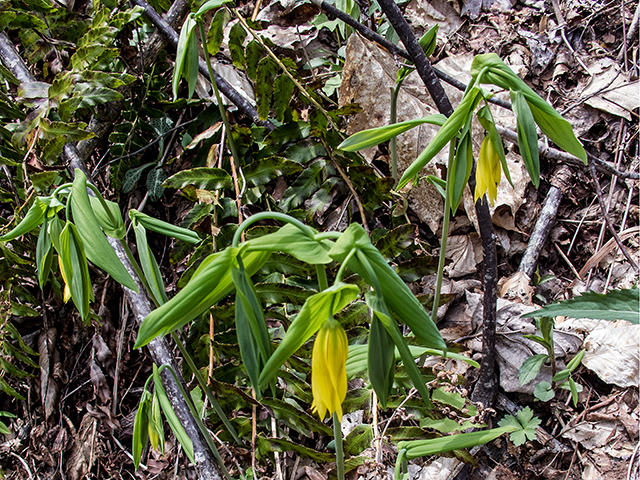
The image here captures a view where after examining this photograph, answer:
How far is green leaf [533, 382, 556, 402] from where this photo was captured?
1.63m

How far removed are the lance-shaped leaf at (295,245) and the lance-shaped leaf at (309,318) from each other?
52mm

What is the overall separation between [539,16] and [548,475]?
237 centimetres

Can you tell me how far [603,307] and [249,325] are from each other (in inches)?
35.4

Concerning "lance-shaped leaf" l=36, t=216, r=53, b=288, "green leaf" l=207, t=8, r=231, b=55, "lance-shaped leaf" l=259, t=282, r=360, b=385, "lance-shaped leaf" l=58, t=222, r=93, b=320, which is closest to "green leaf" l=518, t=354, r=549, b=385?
"lance-shaped leaf" l=259, t=282, r=360, b=385

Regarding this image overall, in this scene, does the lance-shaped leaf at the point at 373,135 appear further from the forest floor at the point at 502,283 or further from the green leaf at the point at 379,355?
the forest floor at the point at 502,283

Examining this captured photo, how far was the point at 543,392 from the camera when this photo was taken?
1652mm

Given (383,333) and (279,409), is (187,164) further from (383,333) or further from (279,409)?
(383,333)

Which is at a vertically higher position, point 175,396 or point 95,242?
point 95,242

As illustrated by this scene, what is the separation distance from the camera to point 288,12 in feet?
9.09

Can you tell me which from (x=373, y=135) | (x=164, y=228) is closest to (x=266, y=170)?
(x=164, y=228)

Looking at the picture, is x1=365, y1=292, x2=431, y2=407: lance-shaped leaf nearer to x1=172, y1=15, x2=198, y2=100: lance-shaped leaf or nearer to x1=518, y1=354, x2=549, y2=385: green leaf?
x1=172, y1=15, x2=198, y2=100: lance-shaped leaf

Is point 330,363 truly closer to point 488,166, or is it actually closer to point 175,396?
point 488,166

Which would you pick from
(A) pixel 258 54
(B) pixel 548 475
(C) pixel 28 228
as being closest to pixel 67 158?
(A) pixel 258 54

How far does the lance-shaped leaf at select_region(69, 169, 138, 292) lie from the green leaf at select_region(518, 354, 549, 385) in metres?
1.35
